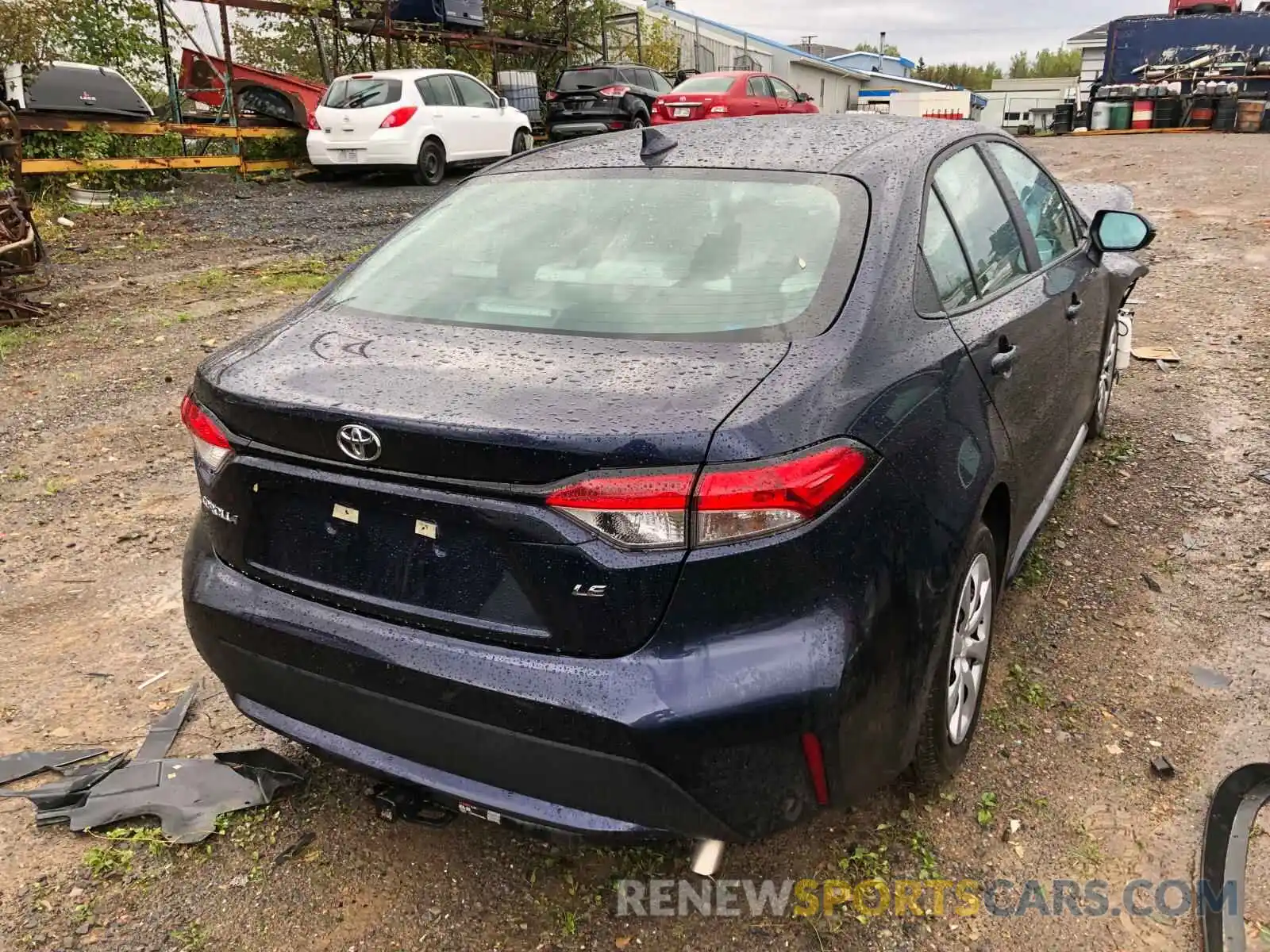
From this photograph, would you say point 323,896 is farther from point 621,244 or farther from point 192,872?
point 621,244

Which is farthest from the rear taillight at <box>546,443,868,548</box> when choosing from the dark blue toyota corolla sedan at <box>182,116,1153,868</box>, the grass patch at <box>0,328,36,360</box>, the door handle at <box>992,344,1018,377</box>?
the grass patch at <box>0,328,36,360</box>

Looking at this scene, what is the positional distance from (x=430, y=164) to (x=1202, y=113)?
18.0 meters

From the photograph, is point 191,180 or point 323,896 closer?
point 323,896

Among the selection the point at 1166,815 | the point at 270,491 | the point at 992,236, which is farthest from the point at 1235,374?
the point at 270,491

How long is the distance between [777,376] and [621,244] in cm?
81

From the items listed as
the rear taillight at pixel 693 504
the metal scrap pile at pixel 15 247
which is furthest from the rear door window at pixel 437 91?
the rear taillight at pixel 693 504

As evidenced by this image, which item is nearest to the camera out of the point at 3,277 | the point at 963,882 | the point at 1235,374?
the point at 963,882

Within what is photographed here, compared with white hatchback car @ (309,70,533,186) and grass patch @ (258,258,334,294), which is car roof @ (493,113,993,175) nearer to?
grass patch @ (258,258,334,294)

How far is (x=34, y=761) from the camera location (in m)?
2.71

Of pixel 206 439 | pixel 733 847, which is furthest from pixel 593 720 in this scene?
pixel 206 439

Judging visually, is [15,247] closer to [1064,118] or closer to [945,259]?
[945,259]

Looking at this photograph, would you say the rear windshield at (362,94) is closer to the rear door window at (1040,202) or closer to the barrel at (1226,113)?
the rear door window at (1040,202)

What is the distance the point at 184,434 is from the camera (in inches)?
203

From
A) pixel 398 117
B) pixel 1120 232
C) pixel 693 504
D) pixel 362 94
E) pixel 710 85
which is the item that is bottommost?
pixel 693 504
